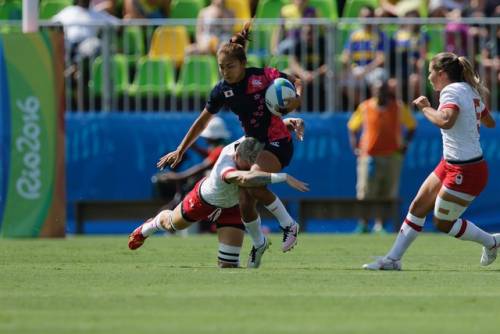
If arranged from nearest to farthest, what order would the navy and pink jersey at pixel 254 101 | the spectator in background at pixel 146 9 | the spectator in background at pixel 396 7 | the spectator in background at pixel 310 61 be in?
1. the navy and pink jersey at pixel 254 101
2. the spectator in background at pixel 310 61
3. the spectator in background at pixel 396 7
4. the spectator in background at pixel 146 9

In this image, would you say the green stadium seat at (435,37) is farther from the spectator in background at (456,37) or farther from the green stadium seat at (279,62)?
the green stadium seat at (279,62)

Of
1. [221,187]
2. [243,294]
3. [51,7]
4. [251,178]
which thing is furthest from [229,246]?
[51,7]

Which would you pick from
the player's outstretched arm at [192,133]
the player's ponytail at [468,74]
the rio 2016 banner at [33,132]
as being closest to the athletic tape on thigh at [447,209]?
the player's ponytail at [468,74]

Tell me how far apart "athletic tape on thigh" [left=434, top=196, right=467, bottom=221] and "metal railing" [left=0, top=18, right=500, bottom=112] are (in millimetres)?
8134

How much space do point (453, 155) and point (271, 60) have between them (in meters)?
8.28

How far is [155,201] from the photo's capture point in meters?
19.6

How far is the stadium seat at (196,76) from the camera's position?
1981 centimetres

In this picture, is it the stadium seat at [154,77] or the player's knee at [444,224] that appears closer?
the player's knee at [444,224]

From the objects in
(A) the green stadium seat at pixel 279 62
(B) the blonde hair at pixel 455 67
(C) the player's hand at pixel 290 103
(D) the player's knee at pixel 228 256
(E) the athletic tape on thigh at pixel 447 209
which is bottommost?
(D) the player's knee at pixel 228 256

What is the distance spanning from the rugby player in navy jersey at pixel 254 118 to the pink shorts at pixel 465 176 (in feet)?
4.48

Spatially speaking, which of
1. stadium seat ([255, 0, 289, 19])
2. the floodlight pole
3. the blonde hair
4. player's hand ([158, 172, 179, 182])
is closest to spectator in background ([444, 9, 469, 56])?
stadium seat ([255, 0, 289, 19])

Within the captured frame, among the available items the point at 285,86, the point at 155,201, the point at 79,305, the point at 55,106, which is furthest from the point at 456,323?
the point at 155,201

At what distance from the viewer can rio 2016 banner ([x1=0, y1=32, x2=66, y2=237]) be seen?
17422 mm

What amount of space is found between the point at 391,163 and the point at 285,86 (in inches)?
326
